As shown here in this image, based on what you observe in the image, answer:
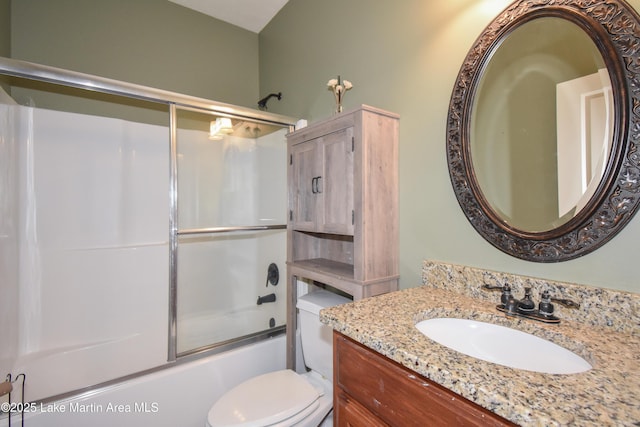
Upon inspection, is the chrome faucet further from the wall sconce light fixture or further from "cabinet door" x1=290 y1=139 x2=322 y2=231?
the wall sconce light fixture

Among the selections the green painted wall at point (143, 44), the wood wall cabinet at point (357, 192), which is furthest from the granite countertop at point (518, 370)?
the green painted wall at point (143, 44)

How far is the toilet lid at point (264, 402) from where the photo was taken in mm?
1169

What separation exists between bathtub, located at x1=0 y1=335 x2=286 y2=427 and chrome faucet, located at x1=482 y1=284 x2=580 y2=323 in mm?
1473

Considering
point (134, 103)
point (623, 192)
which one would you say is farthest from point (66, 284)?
point (623, 192)

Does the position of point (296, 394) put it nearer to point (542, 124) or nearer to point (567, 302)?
point (567, 302)

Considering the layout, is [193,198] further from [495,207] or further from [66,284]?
[495,207]

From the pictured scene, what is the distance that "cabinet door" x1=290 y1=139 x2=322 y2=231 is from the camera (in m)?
1.51

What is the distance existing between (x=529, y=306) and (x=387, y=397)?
520 mm

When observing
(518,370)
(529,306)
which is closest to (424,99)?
(529,306)

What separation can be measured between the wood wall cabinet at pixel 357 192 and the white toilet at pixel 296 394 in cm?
25

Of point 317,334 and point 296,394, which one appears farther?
point 317,334

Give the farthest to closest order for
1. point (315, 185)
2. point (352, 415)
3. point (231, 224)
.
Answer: point (231, 224) → point (315, 185) → point (352, 415)

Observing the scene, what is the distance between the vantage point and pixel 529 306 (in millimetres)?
885

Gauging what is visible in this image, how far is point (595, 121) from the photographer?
826mm
